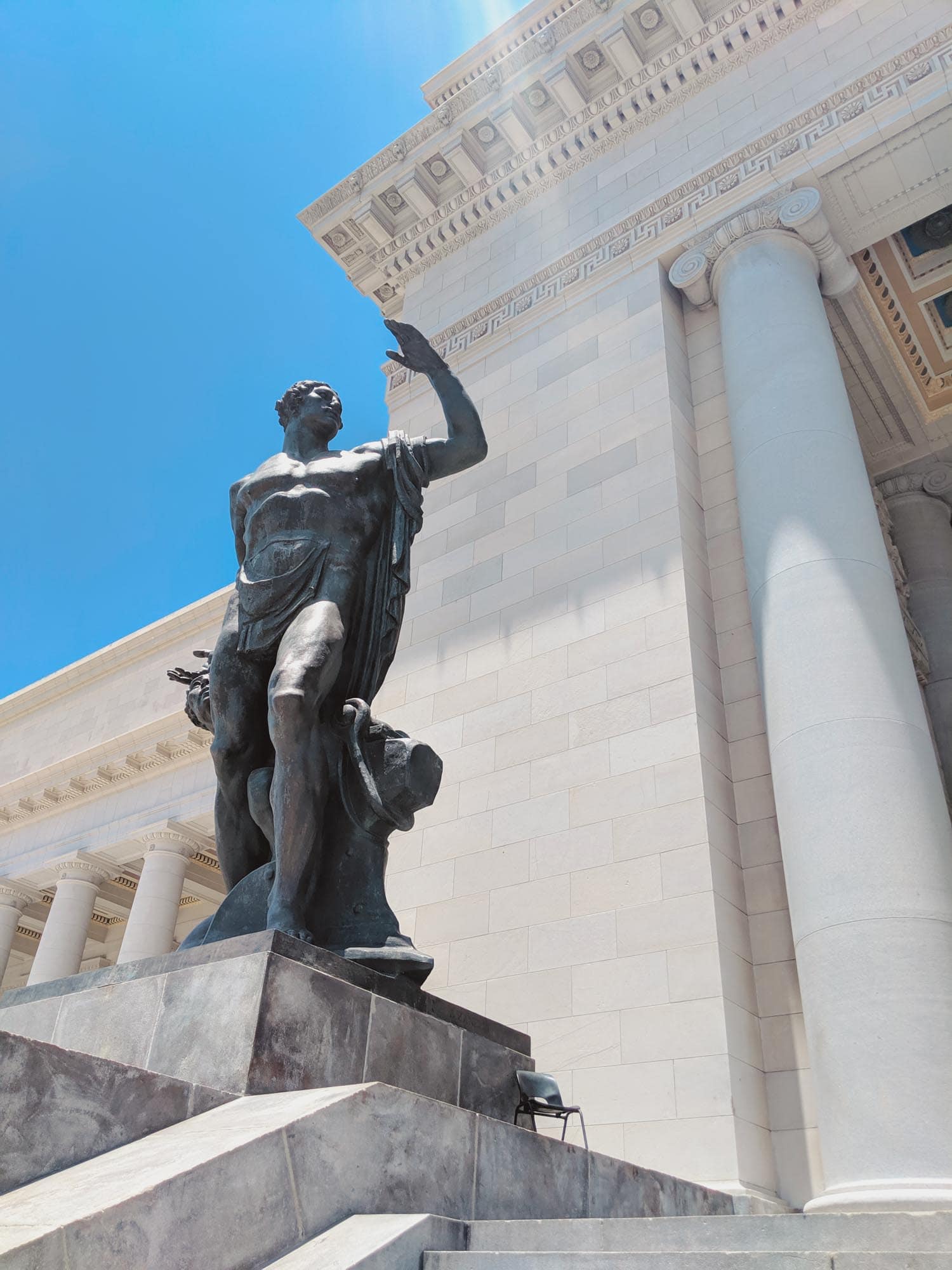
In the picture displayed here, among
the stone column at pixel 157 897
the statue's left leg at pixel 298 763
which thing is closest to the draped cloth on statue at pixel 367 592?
the statue's left leg at pixel 298 763

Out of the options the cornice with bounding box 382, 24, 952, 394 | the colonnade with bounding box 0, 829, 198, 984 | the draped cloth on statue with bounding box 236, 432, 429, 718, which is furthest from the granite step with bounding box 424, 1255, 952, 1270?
the colonnade with bounding box 0, 829, 198, 984

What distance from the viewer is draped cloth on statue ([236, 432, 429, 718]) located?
5.19m

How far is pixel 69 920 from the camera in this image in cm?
2081

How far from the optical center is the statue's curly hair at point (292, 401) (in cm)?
603

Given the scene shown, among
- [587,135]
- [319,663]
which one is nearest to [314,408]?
[319,663]

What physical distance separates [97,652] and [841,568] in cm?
2062

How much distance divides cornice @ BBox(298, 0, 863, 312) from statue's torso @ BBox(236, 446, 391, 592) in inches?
417

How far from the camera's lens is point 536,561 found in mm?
11039

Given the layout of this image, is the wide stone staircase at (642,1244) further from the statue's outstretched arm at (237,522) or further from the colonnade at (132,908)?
the colonnade at (132,908)

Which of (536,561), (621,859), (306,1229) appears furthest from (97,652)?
(306,1229)

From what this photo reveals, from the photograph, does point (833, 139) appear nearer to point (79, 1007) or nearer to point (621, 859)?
point (621, 859)

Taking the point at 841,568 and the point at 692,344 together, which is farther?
the point at 692,344

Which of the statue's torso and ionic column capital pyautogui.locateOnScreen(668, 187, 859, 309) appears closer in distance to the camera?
the statue's torso

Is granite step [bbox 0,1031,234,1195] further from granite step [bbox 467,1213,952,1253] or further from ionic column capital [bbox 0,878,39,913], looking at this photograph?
ionic column capital [bbox 0,878,39,913]
